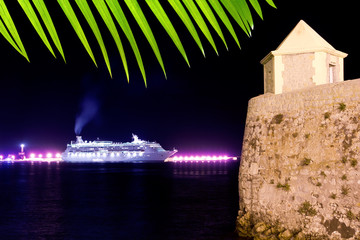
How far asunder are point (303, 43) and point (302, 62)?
2.02 feet

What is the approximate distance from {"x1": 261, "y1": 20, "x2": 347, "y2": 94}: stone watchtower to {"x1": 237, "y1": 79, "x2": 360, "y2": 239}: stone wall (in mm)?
979

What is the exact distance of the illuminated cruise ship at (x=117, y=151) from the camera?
112m

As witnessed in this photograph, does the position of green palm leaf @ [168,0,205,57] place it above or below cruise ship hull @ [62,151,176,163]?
above

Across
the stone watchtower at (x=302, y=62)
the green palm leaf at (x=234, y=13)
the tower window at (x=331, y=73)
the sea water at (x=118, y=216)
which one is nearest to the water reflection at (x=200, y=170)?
the sea water at (x=118, y=216)

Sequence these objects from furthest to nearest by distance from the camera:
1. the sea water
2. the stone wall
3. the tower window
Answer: the sea water
the tower window
the stone wall

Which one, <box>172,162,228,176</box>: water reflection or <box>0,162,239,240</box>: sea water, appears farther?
<box>172,162,228,176</box>: water reflection

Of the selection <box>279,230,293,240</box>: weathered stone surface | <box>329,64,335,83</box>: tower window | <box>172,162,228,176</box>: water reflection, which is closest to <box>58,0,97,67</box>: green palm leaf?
<box>279,230,293,240</box>: weathered stone surface

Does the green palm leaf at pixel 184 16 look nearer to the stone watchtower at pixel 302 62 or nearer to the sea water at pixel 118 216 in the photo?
the stone watchtower at pixel 302 62

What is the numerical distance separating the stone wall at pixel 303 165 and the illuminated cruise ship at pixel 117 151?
97766mm

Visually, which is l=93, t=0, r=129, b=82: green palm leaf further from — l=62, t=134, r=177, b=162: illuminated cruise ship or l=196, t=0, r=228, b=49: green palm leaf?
l=62, t=134, r=177, b=162: illuminated cruise ship

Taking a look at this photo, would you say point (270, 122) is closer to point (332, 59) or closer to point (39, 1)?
point (332, 59)

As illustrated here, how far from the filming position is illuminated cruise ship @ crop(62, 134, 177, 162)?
111562 mm

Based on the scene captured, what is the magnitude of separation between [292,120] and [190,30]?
12.0 m

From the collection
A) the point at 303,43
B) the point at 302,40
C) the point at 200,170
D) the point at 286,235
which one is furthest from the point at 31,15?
the point at 200,170
